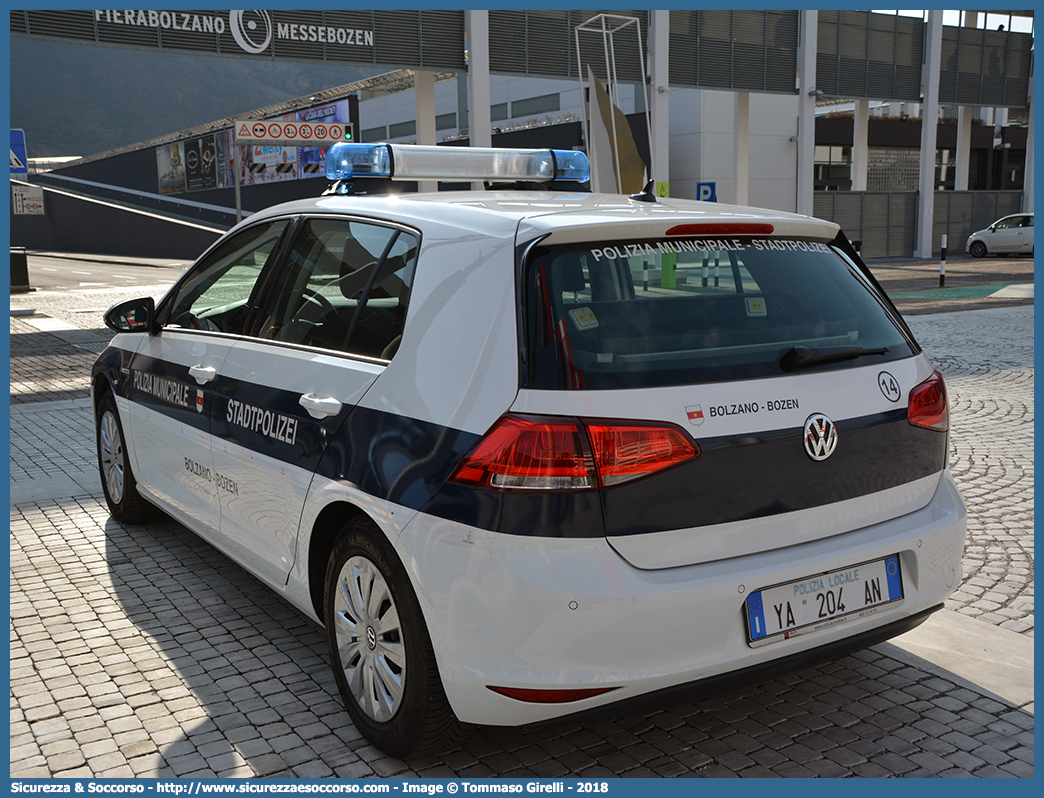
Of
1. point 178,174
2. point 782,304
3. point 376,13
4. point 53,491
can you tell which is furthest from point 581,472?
point 178,174

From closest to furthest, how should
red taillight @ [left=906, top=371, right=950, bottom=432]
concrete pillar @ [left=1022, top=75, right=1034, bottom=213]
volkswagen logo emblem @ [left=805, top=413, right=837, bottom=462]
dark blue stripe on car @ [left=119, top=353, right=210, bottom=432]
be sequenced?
1. volkswagen logo emblem @ [left=805, top=413, right=837, bottom=462]
2. red taillight @ [left=906, top=371, right=950, bottom=432]
3. dark blue stripe on car @ [left=119, top=353, right=210, bottom=432]
4. concrete pillar @ [left=1022, top=75, right=1034, bottom=213]

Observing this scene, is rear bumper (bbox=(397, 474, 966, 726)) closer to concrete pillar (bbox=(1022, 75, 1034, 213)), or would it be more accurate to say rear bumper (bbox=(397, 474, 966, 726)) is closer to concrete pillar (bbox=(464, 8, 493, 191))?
concrete pillar (bbox=(464, 8, 493, 191))

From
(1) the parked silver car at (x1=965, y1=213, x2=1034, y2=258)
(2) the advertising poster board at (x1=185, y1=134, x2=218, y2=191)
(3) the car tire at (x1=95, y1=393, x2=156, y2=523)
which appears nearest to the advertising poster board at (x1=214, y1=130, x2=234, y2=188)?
(2) the advertising poster board at (x1=185, y1=134, x2=218, y2=191)

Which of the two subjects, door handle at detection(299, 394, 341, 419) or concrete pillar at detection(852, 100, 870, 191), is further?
concrete pillar at detection(852, 100, 870, 191)

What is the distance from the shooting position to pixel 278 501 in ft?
11.4

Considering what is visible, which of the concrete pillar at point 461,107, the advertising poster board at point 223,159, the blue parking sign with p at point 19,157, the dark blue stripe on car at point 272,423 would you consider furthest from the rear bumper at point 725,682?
the advertising poster board at point 223,159

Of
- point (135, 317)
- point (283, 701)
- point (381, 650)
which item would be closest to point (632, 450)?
point (381, 650)

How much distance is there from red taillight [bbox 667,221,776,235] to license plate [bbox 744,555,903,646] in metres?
1.05

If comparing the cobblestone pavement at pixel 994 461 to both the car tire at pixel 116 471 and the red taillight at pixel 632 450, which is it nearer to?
the red taillight at pixel 632 450

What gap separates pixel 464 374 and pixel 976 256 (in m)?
36.6

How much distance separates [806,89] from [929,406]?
30.6m

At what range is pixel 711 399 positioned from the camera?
2.65 metres

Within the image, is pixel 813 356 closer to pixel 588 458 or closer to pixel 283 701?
pixel 588 458

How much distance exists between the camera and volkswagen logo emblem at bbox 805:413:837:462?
2775mm
